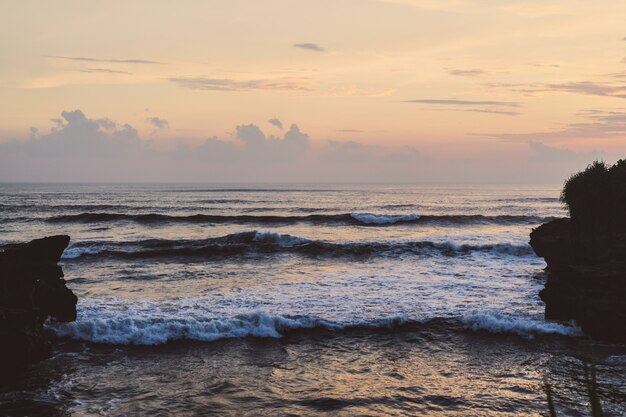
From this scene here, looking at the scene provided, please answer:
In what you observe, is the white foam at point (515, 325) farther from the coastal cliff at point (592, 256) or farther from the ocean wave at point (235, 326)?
the coastal cliff at point (592, 256)

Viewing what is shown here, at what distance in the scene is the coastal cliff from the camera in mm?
13352

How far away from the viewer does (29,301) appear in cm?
1253

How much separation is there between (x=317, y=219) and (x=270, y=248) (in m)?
19.4

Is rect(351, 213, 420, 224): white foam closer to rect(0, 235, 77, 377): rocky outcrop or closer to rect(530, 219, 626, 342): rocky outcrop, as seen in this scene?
rect(530, 219, 626, 342): rocky outcrop

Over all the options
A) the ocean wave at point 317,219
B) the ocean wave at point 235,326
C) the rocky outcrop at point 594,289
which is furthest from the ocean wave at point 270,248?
the ocean wave at point 235,326

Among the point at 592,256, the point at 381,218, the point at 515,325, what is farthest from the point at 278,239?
the point at 515,325

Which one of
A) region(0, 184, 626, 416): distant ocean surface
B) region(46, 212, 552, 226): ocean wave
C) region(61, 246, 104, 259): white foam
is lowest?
region(0, 184, 626, 416): distant ocean surface

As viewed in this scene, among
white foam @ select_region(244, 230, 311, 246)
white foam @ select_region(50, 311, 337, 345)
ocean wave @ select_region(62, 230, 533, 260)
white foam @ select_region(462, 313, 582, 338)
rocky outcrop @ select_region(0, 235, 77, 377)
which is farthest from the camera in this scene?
white foam @ select_region(244, 230, 311, 246)

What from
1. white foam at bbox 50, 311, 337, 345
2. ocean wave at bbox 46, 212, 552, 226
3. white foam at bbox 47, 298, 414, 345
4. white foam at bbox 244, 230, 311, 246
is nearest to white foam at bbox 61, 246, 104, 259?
white foam at bbox 244, 230, 311, 246

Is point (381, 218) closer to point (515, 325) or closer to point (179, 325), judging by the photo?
point (515, 325)

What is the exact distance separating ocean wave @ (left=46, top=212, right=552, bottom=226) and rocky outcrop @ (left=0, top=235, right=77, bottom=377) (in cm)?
3477

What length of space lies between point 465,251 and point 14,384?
26244mm

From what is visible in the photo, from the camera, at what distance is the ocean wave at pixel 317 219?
4941 cm

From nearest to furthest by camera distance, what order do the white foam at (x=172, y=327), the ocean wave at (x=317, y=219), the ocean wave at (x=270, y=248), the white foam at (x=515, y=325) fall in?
the white foam at (x=172, y=327)
the white foam at (x=515, y=325)
the ocean wave at (x=270, y=248)
the ocean wave at (x=317, y=219)
